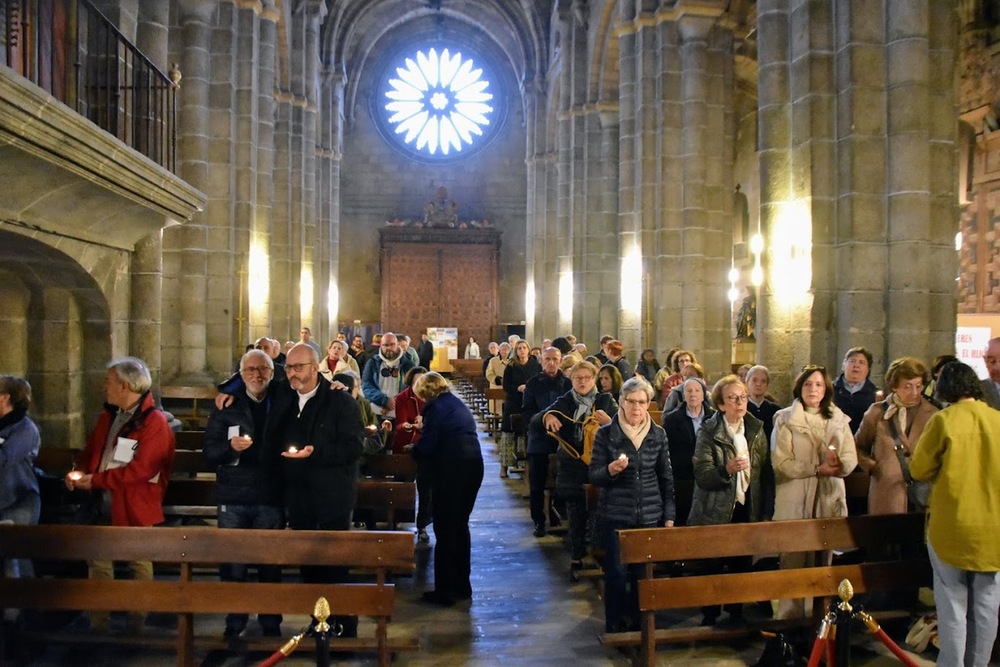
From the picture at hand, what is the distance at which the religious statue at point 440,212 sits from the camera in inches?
1156

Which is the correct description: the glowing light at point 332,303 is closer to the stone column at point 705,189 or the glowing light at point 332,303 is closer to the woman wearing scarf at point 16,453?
the stone column at point 705,189

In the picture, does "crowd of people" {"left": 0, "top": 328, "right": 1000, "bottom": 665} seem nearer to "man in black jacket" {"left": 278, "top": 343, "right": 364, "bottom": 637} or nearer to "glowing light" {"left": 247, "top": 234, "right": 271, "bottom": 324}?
"man in black jacket" {"left": 278, "top": 343, "right": 364, "bottom": 637}

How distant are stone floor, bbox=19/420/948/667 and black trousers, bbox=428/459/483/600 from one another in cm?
18

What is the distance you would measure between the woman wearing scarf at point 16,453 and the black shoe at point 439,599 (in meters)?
2.63

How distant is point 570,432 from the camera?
6.30m

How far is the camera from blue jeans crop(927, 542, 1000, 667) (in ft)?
12.4

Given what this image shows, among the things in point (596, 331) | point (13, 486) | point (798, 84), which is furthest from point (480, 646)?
point (596, 331)

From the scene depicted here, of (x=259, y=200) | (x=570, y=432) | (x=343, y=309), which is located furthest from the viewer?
(x=343, y=309)

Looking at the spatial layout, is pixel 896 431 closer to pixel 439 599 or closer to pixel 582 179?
pixel 439 599

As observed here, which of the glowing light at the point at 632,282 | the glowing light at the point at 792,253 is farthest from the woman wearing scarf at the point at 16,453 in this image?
the glowing light at the point at 632,282

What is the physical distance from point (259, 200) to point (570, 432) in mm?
9386

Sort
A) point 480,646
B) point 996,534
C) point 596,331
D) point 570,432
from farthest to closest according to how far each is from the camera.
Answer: point 596,331
point 570,432
point 480,646
point 996,534

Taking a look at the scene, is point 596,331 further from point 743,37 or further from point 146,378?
point 146,378

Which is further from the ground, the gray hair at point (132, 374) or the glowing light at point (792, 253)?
the glowing light at point (792, 253)
